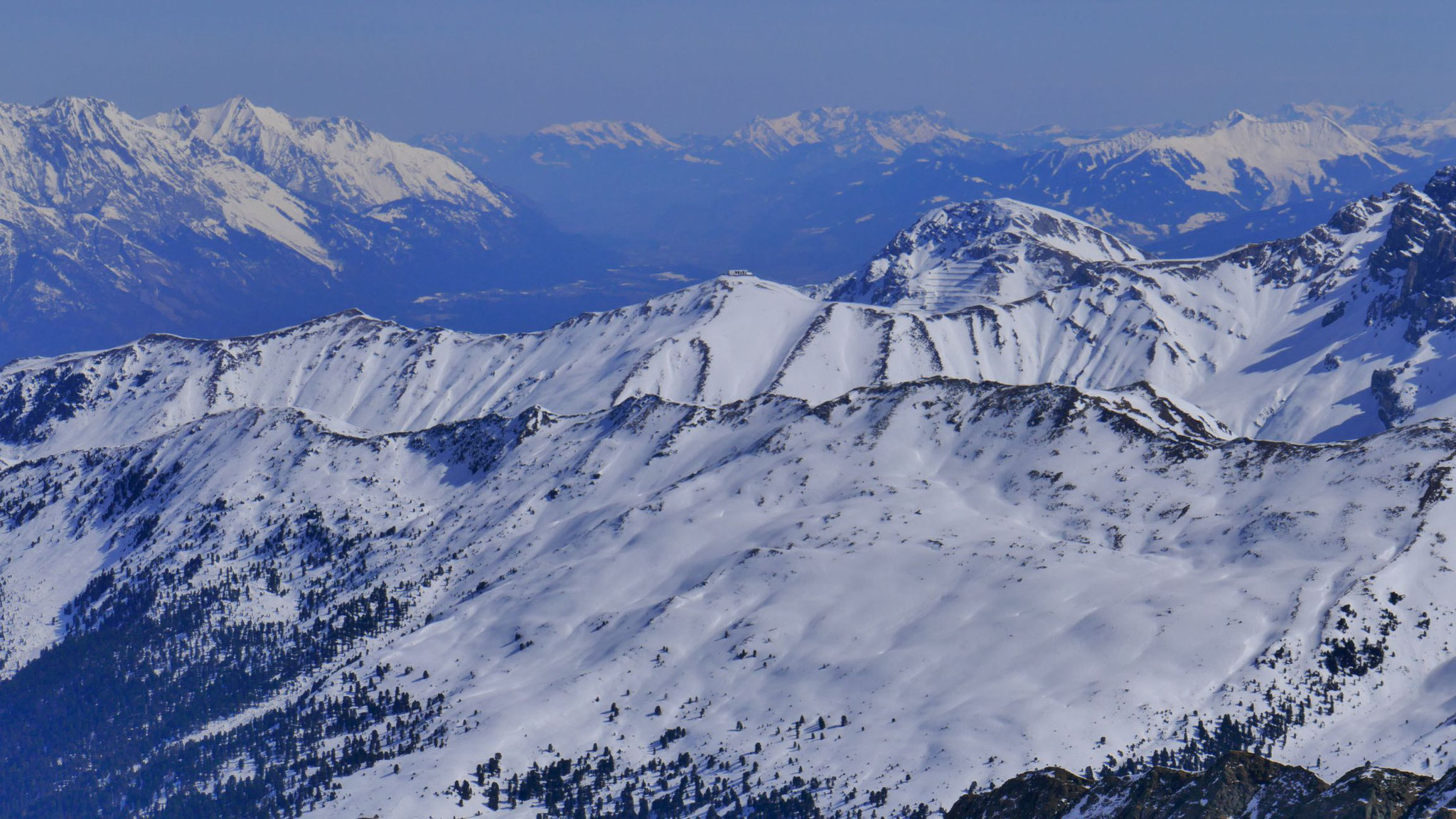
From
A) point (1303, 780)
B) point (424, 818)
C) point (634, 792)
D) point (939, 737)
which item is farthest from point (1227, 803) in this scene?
point (424, 818)

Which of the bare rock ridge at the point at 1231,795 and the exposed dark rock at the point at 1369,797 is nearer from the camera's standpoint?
the exposed dark rock at the point at 1369,797

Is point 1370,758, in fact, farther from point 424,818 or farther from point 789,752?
point 424,818

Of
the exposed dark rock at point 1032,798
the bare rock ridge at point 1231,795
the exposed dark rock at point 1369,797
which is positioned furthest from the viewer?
the exposed dark rock at point 1032,798

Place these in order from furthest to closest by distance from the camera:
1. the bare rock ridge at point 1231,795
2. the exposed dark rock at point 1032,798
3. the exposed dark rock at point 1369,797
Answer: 1. the exposed dark rock at point 1032,798
2. the bare rock ridge at point 1231,795
3. the exposed dark rock at point 1369,797

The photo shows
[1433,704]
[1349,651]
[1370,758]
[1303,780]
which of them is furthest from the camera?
[1349,651]

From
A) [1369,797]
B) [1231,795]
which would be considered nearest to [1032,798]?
[1231,795]

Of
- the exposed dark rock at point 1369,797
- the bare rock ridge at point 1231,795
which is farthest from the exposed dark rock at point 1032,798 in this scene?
the exposed dark rock at point 1369,797

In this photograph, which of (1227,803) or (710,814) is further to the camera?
(710,814)

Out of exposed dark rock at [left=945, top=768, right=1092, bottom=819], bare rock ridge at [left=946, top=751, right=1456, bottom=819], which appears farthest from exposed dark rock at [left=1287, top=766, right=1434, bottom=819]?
exposed dark rock at [left=945, top=768, right=1092, bottom=819]

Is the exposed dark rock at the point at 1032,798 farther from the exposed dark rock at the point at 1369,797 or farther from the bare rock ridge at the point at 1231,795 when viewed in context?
the exposed dark rock at the point at 1369,797

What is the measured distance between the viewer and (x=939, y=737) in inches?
7510

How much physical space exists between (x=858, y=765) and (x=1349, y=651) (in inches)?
3064

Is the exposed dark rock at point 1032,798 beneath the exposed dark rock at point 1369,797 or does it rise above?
beneath

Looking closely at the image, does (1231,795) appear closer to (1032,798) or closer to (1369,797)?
(1369,797)
